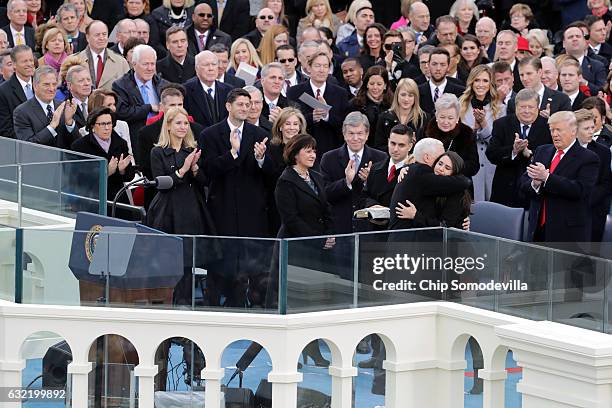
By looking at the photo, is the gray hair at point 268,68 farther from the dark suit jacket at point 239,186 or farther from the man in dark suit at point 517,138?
the man in dark suit at point 517,138

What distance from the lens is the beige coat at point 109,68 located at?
1905 cm

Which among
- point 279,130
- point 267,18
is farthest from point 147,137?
point 267,18

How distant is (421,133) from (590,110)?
171 centimetres

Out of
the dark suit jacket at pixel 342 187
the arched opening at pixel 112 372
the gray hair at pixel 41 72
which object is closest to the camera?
the arched opening at pixel 112 372

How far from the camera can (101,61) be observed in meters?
19.2

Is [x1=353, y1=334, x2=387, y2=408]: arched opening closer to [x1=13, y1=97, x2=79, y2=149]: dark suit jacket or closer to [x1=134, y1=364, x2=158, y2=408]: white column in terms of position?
[x1=134, y1=364, x2=158, y2=408]: white column

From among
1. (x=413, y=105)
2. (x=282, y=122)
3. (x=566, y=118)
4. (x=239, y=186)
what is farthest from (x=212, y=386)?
(x=413, y=105)

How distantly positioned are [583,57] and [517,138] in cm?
444

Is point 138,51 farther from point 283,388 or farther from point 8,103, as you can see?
point 283,388

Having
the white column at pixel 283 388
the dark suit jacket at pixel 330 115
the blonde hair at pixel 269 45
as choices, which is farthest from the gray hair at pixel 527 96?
the white column at pixel 283 388

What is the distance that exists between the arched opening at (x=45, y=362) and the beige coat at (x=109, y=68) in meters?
4.96

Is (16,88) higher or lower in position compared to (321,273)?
higher

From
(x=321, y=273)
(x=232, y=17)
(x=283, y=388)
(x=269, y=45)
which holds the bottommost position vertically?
(x=283, y=388)

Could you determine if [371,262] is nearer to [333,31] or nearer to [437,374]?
[437,374]
